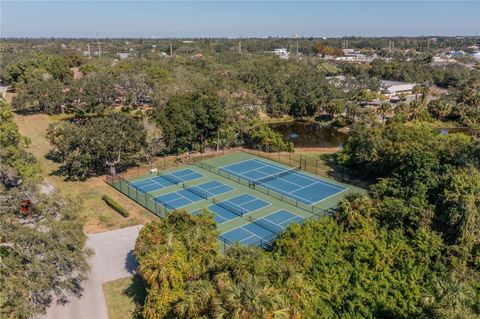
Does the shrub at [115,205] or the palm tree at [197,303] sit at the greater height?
the palm tree at [197,303]

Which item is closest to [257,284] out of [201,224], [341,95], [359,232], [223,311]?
[223,311]

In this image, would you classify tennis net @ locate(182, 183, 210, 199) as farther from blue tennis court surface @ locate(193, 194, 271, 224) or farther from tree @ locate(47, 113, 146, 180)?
tree @ locate(47, 113, 146, 180)

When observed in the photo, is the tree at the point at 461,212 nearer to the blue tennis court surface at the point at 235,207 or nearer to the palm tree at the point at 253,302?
the palm tree at the point at 253,302

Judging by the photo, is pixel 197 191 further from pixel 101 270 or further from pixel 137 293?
pixel 137 293

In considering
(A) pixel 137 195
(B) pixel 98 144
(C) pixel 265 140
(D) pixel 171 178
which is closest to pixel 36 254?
(A) pixel 137 195

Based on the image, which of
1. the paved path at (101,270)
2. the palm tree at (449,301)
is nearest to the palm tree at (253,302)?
the palm tree at (449,301)

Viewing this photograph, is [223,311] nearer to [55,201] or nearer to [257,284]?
[257,284]

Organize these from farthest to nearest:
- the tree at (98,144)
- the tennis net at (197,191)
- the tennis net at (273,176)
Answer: the tennis net at (273,176) → the tree at (98,144) → the tennis net at (197,191)

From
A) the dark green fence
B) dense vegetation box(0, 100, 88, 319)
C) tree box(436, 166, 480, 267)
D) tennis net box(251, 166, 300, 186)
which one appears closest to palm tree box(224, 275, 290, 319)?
dense vegetation box(0, 100, 88, 319)
